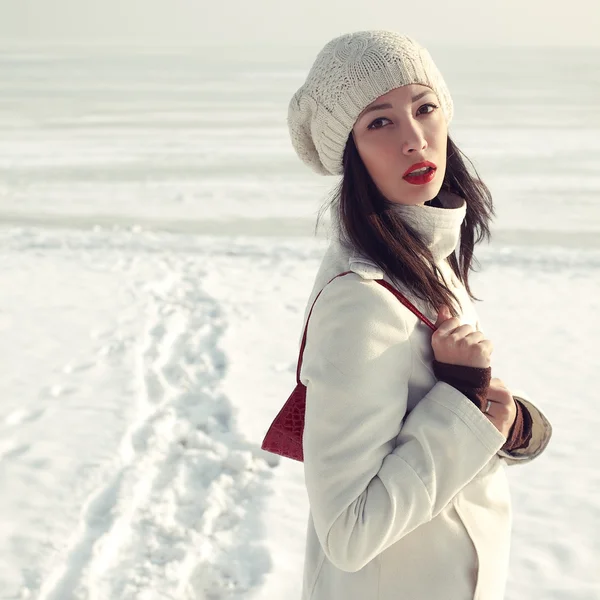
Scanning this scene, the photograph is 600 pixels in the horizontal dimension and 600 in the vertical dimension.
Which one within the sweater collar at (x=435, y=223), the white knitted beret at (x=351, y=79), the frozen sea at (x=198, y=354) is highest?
the white knitted beret at (x=351, y=79)

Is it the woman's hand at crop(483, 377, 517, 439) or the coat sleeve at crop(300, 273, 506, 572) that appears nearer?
the coat sleeve at crop(300, 273, 506, 572)

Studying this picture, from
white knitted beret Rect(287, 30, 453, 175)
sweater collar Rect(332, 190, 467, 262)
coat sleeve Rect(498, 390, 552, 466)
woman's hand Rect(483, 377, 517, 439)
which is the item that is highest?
white knitted beret Rect(287, 30, 453, 175)

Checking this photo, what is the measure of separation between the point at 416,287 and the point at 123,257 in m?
6.03

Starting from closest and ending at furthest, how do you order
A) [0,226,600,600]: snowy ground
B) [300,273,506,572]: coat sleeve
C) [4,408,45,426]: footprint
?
[300,273,506,572]: coat sleeve, [0,226,600,600]: snowy ground, [4,408,45,426]: footprint

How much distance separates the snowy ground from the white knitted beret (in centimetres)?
198

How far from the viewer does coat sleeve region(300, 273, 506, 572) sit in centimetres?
123

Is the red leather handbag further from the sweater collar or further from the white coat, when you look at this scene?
the sweater collar

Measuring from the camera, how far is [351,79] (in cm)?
146

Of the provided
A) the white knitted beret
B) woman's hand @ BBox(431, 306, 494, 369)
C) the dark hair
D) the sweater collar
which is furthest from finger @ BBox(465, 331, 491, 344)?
the white knitted beret

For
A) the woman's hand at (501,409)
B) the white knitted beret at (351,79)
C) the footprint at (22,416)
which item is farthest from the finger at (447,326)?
the footprint at (22,416)

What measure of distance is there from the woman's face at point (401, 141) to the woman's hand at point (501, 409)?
37 centimetres

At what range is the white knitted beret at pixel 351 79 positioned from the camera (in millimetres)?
1460

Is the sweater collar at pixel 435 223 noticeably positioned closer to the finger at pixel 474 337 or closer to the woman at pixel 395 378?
the woman at pixel 395 378

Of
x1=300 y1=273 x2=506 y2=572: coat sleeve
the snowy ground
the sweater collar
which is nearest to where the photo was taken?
x1=300 y1=273 x2=506 y2=572: coat sleeve
